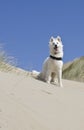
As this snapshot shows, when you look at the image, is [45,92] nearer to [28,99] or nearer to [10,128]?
[28,99]

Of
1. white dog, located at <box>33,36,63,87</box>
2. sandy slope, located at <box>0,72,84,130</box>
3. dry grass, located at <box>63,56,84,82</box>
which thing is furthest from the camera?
dry grass, located at <box>63,56,84,82</box>

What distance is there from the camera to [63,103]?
1005cm

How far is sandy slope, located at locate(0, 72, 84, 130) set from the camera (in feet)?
25.2

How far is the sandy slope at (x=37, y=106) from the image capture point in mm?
7684

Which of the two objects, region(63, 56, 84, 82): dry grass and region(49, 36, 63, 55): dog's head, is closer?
region(49, 36, 63, 55): dog's head

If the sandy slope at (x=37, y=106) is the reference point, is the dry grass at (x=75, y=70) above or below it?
above

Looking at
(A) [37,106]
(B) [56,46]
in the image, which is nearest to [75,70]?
(B) [56,46]

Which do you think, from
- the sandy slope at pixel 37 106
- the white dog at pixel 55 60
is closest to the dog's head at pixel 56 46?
the white dog at pixel 55 60

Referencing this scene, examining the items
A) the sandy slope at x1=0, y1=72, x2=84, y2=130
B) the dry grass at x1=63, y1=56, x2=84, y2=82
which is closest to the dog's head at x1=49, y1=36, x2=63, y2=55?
the sandy slope at x1=0, y1=72, x2=84, y2=130

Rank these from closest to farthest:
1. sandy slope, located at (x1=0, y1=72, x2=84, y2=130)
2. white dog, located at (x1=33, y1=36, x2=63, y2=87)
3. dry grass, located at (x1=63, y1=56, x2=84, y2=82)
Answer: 1. sandy slope, located at (x1=0, y1=72, x2=84, y2=130)
2. white dog, located at (x1=33, y1=36, x2=63, y2=87)
3. dry grass, located at (x1=63, y1=56, x2=84, y2=82)

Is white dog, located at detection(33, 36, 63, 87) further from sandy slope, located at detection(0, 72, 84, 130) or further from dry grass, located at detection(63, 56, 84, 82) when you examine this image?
dry grass, located at detection(63, 56, 84, 82)

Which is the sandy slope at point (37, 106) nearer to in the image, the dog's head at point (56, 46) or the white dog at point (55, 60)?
the white dog at point (55, 60)

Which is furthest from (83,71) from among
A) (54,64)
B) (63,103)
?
(63,103)

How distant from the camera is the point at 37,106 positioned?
9133 millimetres
